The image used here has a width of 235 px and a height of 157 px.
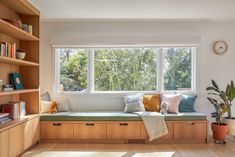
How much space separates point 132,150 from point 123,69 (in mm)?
1847

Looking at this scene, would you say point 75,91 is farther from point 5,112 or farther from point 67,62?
point 5,112

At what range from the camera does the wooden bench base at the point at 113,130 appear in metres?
4.28

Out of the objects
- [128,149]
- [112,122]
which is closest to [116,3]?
[112,122]

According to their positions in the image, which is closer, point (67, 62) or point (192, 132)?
point (192, 132)

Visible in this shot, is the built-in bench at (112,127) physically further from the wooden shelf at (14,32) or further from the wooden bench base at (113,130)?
the wooden shelf at (14,32)

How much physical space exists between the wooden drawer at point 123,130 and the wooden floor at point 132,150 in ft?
0.57

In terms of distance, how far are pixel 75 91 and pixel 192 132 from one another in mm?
2494

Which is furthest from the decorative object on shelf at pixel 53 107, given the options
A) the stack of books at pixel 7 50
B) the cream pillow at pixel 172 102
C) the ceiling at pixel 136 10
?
the cream pillow at pixel 172 102

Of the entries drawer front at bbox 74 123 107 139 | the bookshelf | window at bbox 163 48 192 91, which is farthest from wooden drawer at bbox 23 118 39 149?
window at bbox 163 48 192 91

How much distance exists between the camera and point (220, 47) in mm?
4922

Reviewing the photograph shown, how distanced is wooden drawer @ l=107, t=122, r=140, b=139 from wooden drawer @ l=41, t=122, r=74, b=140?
71 centimetres

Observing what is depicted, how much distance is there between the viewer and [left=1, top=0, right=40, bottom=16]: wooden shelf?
348 cm

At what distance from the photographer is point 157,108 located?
4.73 m

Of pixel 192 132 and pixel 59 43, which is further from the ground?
pixel 59 43
